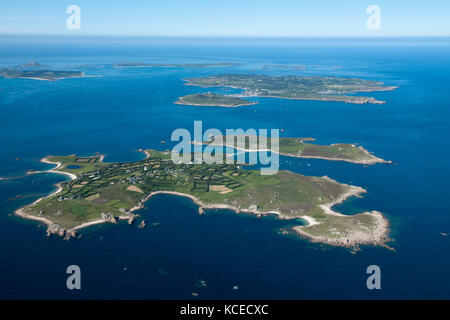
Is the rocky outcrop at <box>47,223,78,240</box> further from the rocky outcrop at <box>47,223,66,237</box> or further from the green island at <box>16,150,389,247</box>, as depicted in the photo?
the green island at <box>16,150,389,247</box>

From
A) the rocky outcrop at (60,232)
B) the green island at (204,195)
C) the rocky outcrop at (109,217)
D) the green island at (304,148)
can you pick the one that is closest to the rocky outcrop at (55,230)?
the rocky outcrop at (60,232)

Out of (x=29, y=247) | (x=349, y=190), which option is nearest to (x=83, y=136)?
(x=29, y=247)

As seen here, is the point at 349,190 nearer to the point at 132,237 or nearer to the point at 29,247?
the point at 132,237

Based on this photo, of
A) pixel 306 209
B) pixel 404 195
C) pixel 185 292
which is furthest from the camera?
pixel 404 195

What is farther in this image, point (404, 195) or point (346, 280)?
point (404, 195)

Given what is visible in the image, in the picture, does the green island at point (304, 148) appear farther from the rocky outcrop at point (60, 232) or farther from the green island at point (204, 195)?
the rocky outcrop at point (60, 232)

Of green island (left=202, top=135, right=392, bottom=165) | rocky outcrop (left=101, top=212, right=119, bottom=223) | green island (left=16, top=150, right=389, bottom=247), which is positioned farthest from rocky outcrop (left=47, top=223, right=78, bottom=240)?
green island (left=202, top=135, right=392, bottom=165)
